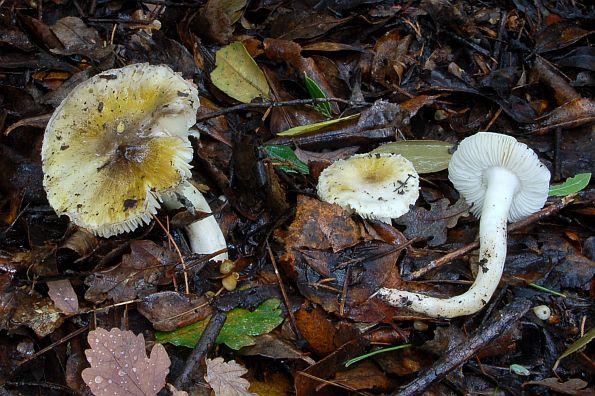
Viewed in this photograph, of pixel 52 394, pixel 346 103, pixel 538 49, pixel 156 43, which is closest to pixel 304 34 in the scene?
pixel 346 103

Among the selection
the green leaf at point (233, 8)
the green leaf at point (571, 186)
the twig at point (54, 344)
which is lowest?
the twig at point (54, 344)

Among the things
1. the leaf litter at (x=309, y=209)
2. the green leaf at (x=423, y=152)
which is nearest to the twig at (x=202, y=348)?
the leaf litter at (x=309, y=209)

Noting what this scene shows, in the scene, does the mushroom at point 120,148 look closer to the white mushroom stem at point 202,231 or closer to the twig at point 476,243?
the white mushroom stem at point 202,231

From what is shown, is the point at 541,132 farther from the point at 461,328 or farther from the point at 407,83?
the point at 461,328

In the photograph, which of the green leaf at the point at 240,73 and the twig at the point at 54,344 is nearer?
the twig at the point at 54,344

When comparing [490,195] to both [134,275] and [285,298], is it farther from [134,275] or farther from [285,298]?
[134,275]

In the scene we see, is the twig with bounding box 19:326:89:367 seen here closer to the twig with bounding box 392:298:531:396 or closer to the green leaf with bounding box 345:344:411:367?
the green leaf with bounding box 345:344:411:367
